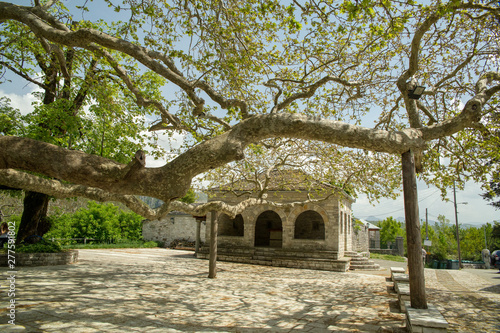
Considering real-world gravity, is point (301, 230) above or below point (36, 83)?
below

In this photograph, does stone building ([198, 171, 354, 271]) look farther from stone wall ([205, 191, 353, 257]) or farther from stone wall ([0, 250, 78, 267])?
stone wall ([0, 250, 78, 267])

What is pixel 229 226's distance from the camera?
18.9 m

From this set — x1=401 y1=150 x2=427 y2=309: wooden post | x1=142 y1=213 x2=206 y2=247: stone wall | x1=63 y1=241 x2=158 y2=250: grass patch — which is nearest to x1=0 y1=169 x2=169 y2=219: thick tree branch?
x1=401 y1=150 x2=427 y2=309: wooden post

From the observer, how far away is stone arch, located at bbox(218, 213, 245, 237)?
60.5 feet

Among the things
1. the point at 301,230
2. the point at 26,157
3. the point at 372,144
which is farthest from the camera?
the point at 301,230

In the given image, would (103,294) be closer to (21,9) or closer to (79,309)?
(79,309)

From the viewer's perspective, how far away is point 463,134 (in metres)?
8.22

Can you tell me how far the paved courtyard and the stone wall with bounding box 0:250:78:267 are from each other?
1291 millimetres

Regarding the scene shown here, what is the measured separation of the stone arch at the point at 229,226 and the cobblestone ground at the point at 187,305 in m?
9.23

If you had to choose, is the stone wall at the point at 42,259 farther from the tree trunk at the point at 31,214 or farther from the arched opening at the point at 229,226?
the arched opening at the point at 229,226

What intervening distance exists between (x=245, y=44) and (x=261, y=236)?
15.7m

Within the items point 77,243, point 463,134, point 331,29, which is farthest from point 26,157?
point 77,243

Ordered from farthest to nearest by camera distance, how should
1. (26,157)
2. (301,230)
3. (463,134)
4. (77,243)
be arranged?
(77,243)
(301,230)
(463,134)
(26,157)

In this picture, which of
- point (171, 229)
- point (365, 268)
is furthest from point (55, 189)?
point (171, 229)
